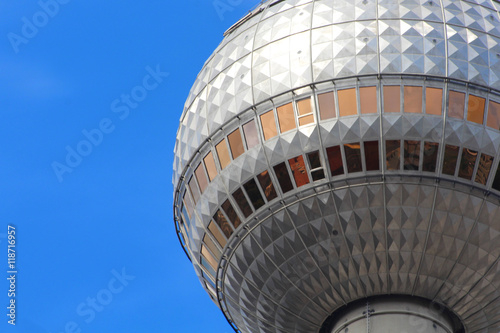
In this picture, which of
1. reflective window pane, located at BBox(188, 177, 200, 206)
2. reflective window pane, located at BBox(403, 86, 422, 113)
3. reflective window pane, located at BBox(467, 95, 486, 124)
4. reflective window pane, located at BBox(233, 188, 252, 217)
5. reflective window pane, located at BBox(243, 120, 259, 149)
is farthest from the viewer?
reflective window pane, located at BBox(188, 177, 200, 206)

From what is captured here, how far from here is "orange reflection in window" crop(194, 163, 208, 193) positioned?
3569 cm

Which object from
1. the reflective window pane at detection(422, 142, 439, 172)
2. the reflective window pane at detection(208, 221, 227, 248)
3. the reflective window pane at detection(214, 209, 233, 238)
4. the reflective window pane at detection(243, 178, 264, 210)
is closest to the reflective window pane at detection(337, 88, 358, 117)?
the reflective window pane at detection(422, 142, 439, 172)

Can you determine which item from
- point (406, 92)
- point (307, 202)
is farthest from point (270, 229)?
point (406, 92)

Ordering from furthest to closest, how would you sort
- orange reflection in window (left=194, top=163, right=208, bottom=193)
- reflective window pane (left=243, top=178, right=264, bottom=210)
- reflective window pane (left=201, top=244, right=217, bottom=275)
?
reflective window pane (left=201, top=244, right=217, bottom=275) < orange reflection in window (left=194, top=163, right=208, bottom=193) < reflective window pane (left=243, top=178, right=264, bottom=210)

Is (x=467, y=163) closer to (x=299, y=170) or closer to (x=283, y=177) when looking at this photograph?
(x=299, y=170)

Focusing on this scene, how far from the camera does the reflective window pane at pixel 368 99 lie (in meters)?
32.8

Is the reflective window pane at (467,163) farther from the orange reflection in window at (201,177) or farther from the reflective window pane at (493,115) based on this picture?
the orange reflection in window at (201,177)

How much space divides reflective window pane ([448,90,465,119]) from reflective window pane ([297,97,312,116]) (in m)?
4.65

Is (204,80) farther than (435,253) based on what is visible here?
Yes

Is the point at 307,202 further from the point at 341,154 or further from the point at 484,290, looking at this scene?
the point at 484,290

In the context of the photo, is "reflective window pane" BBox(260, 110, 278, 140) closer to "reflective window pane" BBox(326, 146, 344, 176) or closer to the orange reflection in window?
"reflective window pane" BBox(326, 146, 344, 176)

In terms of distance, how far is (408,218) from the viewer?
3278cm

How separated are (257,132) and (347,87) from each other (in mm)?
3455

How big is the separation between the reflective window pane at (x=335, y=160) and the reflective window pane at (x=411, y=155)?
2107 mm
